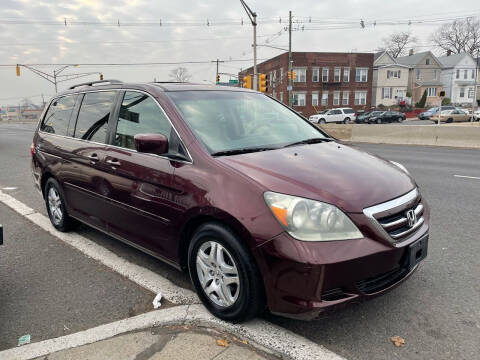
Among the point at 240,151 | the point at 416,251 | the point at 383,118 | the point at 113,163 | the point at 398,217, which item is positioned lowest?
the point at 383,118

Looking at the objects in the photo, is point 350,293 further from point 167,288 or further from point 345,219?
point 167,288

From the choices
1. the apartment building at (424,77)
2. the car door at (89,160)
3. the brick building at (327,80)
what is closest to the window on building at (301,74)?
the brick building at (327,80)

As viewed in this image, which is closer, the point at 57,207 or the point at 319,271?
the point at 319,271

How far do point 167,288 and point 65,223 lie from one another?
213 cm

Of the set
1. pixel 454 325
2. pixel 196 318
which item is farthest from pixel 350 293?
pixel 196 318

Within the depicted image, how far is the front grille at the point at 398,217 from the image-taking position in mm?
2496

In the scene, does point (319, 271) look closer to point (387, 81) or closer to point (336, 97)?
point (336, 97)

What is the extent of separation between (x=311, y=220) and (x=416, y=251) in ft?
2.90

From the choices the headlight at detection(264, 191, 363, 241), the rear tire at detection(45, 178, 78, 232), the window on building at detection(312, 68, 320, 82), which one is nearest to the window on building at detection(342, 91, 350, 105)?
the window on building at detection(312, 68, 320, 82)

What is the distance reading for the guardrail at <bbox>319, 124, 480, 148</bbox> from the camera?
15.8 m

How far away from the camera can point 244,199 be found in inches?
99.4

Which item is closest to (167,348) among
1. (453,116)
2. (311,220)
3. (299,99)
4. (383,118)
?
(311,220)

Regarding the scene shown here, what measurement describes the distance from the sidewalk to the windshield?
1340mm

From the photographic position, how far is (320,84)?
53.4 meters
